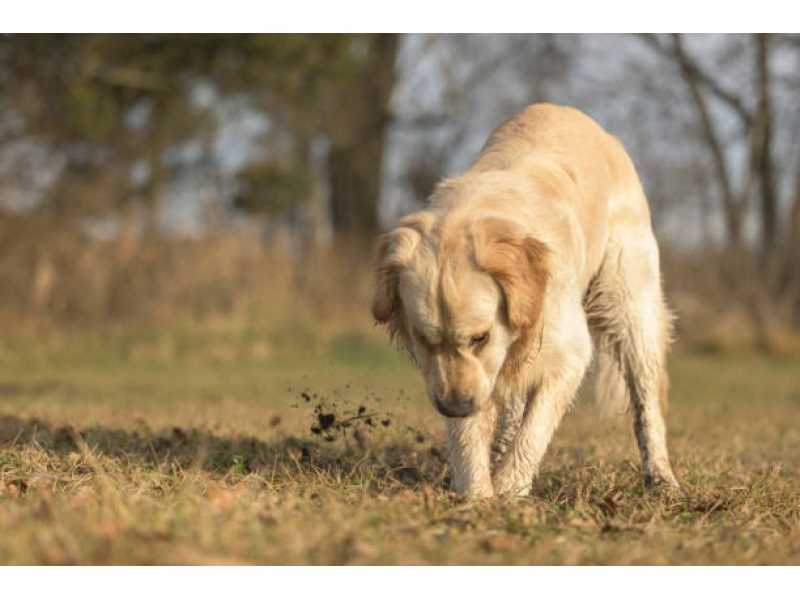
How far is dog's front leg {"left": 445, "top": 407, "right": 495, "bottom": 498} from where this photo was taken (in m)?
4.43

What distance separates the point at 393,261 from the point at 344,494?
38.1 inches

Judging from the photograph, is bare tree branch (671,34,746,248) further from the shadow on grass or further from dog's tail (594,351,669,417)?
the shadow on grass

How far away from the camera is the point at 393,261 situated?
13.9 feet

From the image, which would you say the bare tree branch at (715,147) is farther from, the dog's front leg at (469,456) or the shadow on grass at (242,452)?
the dog's front leg at (469,456)

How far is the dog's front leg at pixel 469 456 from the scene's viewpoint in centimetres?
443

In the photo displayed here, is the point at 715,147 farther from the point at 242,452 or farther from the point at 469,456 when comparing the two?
the point at 469,456

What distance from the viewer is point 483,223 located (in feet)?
13.9

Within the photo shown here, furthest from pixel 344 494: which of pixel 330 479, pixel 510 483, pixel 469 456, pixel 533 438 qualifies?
pixel 533 438

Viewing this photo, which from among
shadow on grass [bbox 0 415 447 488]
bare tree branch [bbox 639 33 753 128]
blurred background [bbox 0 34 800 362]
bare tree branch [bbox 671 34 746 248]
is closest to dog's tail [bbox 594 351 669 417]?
shadow on grass [bbox 0 415 447 488]

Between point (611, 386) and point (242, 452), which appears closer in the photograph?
point (242, 452)

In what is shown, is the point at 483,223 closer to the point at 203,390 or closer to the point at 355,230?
the point at 203,390

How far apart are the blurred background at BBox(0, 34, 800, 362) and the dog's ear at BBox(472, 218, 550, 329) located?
10.7m

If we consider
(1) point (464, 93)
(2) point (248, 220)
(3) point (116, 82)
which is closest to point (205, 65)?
(3) point (116, 82)

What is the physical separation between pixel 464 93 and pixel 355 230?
421 cm
